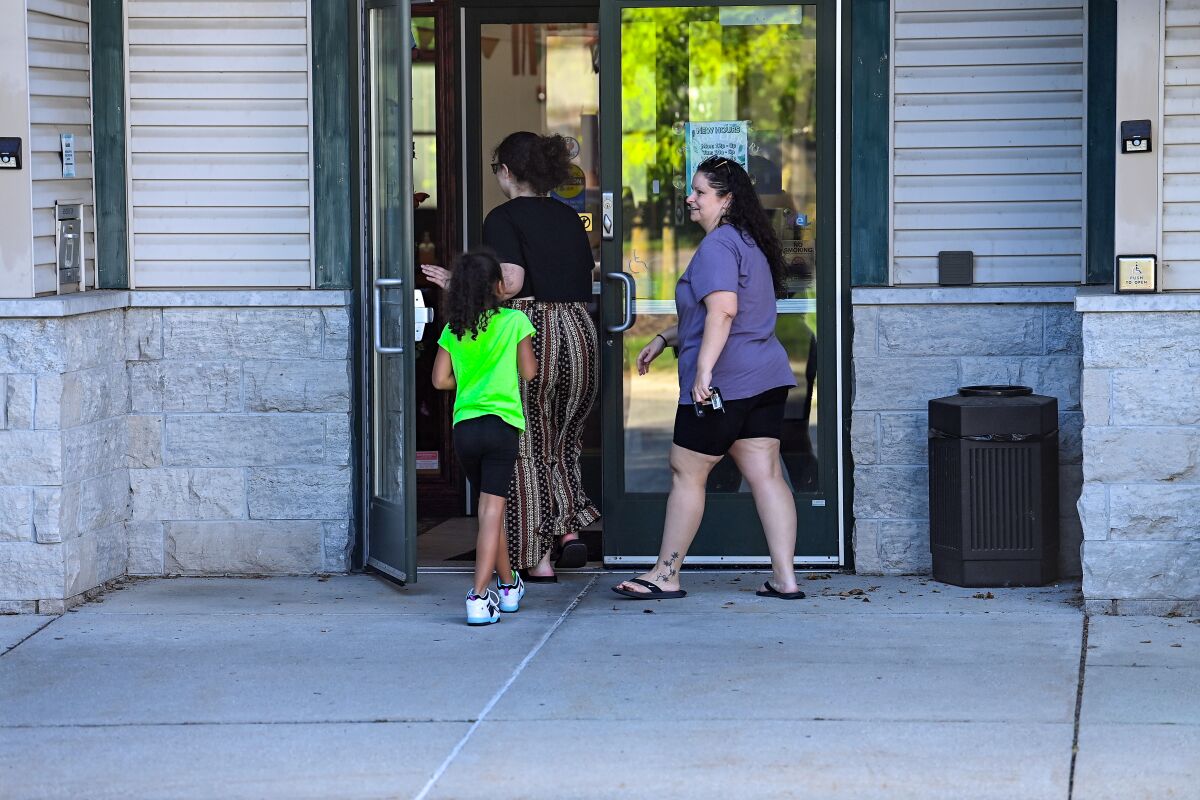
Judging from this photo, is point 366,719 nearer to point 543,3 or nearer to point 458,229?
point 458,229

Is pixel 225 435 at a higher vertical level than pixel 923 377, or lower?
lower

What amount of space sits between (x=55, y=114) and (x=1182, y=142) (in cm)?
439

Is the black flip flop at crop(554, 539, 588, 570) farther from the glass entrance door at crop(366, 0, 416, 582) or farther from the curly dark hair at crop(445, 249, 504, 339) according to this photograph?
the curly dark hair at crop(445, 249, 504, 339)

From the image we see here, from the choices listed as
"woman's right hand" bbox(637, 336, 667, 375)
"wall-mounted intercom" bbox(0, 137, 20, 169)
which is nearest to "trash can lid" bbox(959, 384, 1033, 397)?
"woman's right hand" bbox(637, 336, 667, 375)

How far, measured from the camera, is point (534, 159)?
7.38 metres

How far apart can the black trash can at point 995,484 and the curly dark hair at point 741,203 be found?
101 centimetres

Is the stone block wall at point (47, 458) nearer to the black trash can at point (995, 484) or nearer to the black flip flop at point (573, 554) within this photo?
the black flip flop at point (573, 554)

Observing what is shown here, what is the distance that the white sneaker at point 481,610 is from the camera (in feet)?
22.1

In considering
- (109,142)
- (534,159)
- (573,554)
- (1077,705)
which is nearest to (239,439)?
(109,142)

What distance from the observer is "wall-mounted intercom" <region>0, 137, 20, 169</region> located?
6.90 m

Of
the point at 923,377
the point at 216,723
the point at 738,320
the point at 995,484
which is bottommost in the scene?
the point at 216,723

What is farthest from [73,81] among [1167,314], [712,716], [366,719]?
[1167,314]

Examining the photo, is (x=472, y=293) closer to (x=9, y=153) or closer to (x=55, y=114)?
(x=9, y=153)

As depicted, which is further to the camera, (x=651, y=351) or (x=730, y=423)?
(x=651, y=351)
